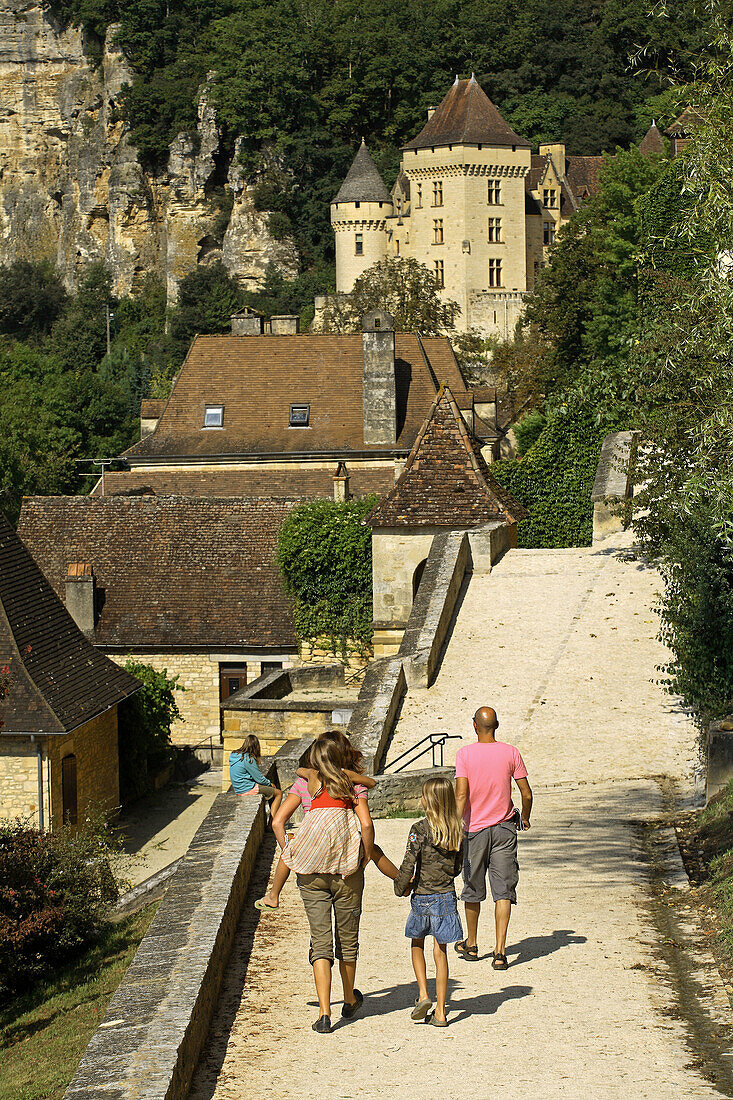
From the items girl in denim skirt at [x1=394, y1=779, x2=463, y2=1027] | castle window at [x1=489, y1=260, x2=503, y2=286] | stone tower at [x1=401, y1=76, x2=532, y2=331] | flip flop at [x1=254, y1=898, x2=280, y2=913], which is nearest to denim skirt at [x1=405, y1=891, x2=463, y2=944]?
girl in denim skirt at [x1=394, y1=779, x2=463, y2=1027]

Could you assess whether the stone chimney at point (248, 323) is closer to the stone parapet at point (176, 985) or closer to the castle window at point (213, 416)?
the castle window at point (213, 416)

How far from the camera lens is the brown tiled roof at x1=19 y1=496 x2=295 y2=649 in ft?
90.5

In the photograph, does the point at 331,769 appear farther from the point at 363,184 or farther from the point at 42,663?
the point at 363,184

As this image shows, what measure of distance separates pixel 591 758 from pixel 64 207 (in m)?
112

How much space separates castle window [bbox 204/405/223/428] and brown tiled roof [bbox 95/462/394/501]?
144 centimetres

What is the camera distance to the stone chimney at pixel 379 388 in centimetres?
3997

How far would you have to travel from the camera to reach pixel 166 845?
21672 mm

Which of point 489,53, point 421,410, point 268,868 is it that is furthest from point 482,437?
point 489,53

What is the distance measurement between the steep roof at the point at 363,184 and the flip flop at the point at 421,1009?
8686 centimetres

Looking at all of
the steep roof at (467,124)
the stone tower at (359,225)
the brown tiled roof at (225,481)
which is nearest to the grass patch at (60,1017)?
the brown tiled roof at (225,481)

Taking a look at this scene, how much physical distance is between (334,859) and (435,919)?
61 centimetres

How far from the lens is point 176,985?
22.4ft

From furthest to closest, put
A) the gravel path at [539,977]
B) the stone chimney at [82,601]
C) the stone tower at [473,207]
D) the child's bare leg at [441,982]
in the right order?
the stone tower at [473,207] → the stone chimney at [82,601] → the child's bare leg at [441,982] → the gravel path at [539,977]

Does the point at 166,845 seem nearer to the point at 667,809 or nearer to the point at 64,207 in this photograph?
the point at 667,809
